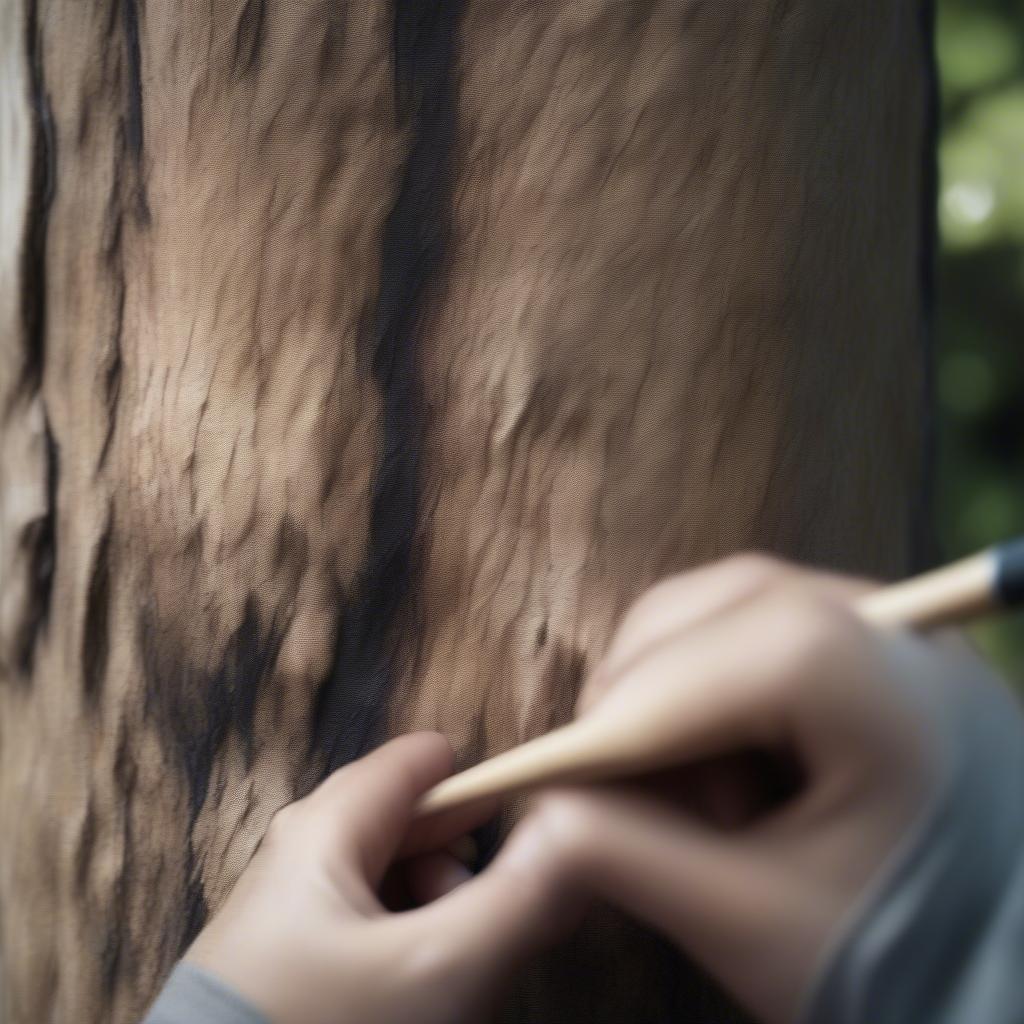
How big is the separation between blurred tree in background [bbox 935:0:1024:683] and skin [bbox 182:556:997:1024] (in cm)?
128

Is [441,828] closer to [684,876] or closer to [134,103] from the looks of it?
[684,876]

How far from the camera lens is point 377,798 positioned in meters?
0.40

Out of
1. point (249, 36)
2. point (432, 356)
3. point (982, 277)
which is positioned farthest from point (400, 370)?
point (982, 277)

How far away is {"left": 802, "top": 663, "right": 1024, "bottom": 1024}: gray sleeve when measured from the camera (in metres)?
0.32

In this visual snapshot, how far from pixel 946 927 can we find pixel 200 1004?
21 centimetres

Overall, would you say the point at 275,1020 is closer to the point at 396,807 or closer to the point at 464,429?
the point at 396,807

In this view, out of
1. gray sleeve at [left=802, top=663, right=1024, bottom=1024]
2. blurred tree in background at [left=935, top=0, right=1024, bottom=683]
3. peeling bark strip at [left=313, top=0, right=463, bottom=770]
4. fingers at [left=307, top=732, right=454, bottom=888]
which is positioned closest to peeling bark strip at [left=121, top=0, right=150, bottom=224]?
peeling bark strip at [left=313, top=0, right=463, bottom=770]

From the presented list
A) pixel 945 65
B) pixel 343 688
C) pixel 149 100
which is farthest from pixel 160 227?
pixel 945 65

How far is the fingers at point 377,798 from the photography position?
39 cm

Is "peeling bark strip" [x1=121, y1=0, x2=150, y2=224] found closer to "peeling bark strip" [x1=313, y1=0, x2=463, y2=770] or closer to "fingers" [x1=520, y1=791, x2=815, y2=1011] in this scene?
"peeling bark strip" [x1=313, y1=0, x2=463, y2=770]

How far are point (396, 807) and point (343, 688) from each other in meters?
0.07

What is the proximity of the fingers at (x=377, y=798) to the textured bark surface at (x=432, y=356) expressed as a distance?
0.03 m

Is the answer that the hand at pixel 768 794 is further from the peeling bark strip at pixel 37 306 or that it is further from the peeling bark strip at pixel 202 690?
the peeling bark strip at pixel 37 306

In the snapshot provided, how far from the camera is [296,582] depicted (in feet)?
1.50
